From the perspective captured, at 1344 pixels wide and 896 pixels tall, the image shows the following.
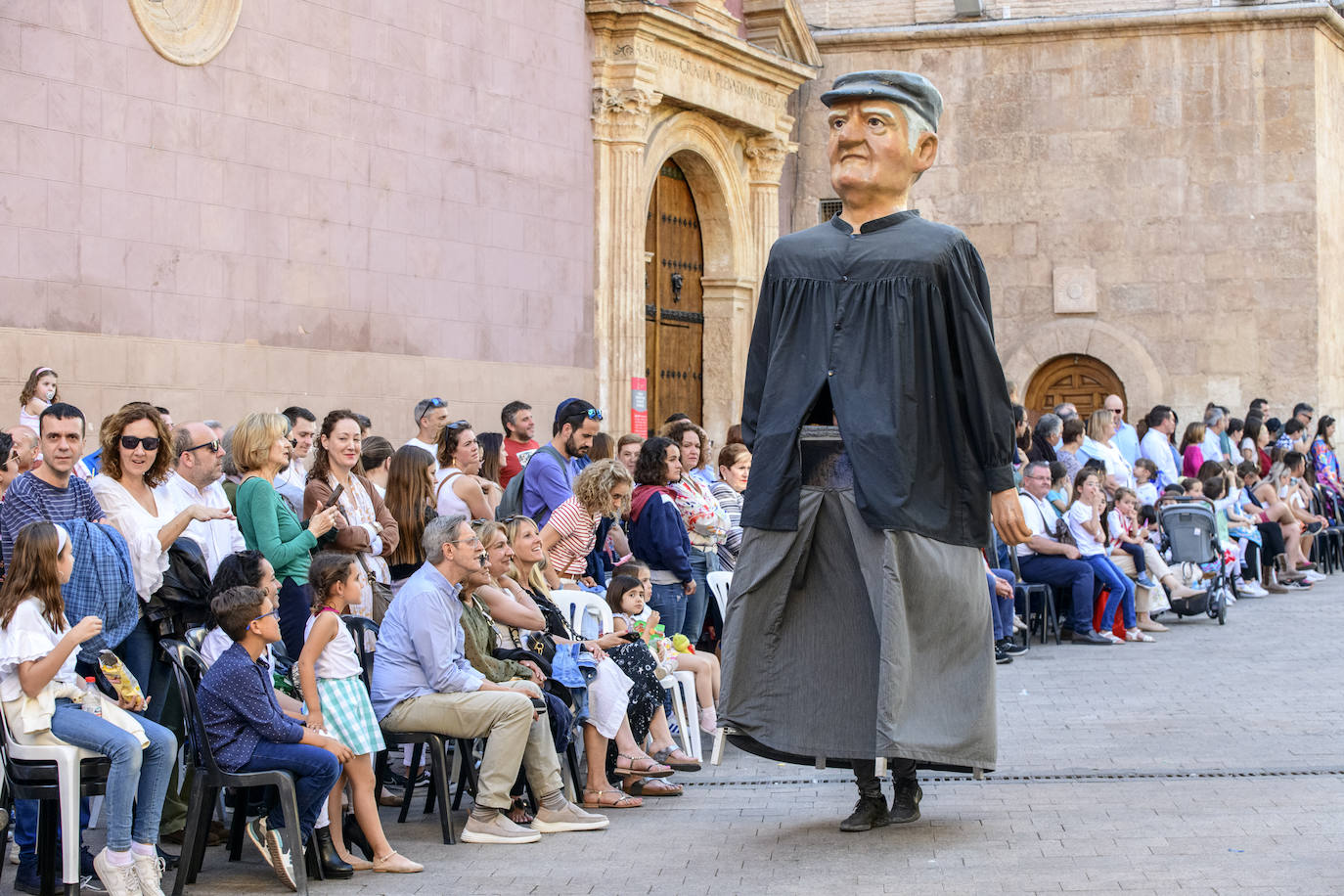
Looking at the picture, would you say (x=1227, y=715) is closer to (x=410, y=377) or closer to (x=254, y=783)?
(x=254, y=783)

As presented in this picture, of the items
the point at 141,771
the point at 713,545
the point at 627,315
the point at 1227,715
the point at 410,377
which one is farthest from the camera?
the point at 627,315

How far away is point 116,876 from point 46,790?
334mm

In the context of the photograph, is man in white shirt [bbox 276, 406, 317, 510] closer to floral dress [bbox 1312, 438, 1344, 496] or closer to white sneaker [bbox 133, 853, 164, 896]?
white sneaker [bbox 133, 853, 164, 896]

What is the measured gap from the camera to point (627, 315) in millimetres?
16578

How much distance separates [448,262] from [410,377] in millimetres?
1060

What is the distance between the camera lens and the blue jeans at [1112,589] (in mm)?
12758

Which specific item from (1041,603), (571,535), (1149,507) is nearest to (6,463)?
(571,535)

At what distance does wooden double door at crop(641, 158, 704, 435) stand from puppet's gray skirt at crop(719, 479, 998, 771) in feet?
38.0

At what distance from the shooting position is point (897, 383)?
238 inches

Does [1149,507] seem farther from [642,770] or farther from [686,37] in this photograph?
[642,770]

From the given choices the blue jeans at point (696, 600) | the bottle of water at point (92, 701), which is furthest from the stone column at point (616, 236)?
the bottle of water at point (92, 701)

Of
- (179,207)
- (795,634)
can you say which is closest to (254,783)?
(795,634)

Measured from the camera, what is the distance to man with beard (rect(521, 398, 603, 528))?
991 centimetres

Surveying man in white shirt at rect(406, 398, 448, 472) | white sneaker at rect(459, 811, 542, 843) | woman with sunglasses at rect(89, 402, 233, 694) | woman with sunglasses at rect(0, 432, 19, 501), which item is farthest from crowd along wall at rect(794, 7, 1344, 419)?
white sneaker at rect(459, 811, 542, 843)
